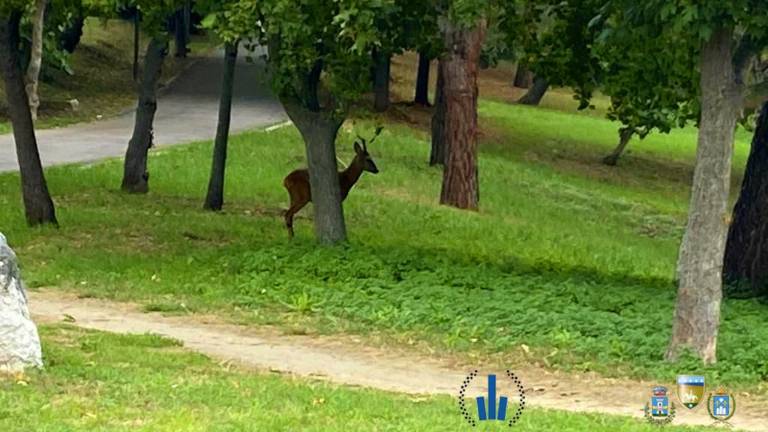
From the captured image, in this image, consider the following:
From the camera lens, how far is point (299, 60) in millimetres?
15609

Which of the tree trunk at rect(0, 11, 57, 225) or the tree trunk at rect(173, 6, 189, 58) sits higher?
the tree trunk at rect(0, 11, 57, 225)

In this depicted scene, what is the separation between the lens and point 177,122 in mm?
35656

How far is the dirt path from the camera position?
34.9 feet

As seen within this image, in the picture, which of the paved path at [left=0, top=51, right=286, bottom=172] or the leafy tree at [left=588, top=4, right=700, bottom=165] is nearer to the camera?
the leafy tree at [left=588, top=4, right=700, bottom=165]

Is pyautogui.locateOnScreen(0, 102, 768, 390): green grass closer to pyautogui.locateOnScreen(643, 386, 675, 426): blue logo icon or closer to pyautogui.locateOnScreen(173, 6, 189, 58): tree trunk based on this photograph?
pyautogui.locateOnScreen(643, 386, 675, 426): blue logo icon

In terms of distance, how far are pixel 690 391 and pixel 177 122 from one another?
26.5 m

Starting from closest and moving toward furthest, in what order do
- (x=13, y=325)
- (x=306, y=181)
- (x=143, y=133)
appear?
1. (x=13, y=325)
2. (x=306, y=181)
3. (x=143, y=133)

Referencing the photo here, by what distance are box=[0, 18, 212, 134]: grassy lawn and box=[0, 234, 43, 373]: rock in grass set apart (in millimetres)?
21689

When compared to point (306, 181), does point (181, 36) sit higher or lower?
lower

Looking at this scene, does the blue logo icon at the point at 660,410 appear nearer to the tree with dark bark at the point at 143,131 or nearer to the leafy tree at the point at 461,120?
the tree with dark bark at the point at 143,131

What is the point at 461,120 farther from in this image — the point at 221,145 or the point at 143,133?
the point at 143,133

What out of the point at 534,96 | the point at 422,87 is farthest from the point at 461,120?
the point at 534,96

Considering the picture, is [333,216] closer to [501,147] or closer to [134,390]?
[134,390]

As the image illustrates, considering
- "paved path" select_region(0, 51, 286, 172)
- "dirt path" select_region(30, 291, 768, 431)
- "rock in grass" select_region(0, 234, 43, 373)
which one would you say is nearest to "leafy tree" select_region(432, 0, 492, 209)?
"paved path" select_region(0, 51, 286, 172)
